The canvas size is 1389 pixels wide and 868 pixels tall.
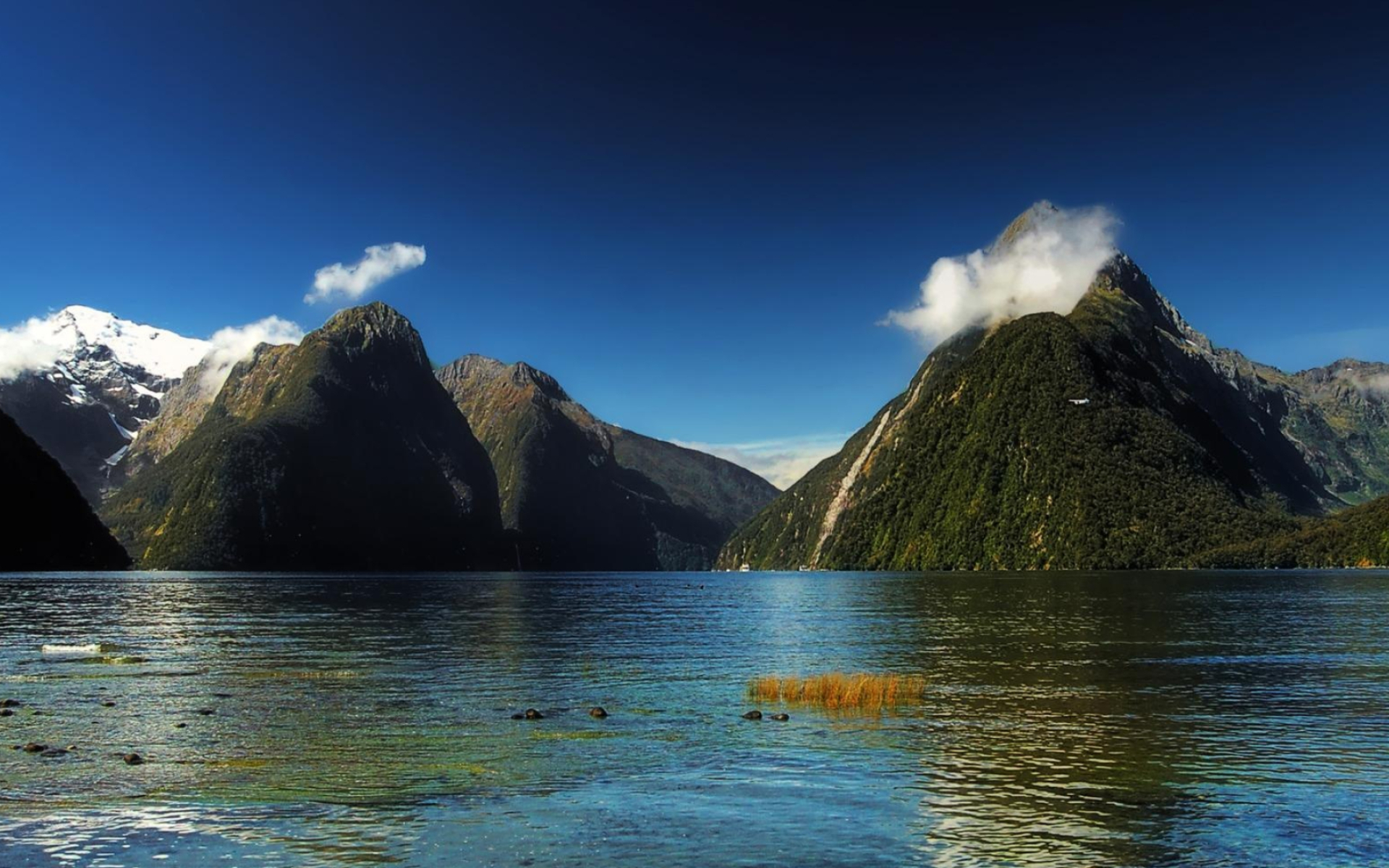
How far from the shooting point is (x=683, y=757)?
38.6m

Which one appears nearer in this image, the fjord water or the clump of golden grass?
the fjord water

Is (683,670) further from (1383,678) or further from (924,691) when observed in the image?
(1383,678)

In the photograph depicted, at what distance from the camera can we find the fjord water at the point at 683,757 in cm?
2703

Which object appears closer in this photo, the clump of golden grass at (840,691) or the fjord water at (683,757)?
the fjord water at (683,757)

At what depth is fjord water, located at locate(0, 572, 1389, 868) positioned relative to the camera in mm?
27031

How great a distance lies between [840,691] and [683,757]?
17485mm

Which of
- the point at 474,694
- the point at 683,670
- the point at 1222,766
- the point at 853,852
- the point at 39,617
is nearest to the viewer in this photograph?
the point at 853,852

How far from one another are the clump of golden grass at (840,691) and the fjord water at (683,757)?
1.87 meters

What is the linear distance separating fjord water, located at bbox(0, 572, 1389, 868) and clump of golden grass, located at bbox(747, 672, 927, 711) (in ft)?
6.13

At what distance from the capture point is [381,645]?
85.7 m

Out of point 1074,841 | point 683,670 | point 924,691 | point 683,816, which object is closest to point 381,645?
point 683,670

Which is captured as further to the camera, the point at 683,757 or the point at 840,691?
the point at 840,691

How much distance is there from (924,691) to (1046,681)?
8.98 metres

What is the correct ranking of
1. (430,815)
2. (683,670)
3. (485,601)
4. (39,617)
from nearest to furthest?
1. (430,815)
2. (683,670)
3. (39,617)
4. (485,601)
